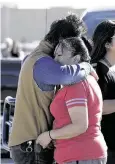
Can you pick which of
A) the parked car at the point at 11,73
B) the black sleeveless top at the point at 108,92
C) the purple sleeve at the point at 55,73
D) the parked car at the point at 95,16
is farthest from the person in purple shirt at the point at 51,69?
the parked car at the point at 95,16

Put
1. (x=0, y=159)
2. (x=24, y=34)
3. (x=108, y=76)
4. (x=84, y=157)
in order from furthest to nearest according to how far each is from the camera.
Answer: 1. (x=24, y=34)
2. (x=0, y=159)
3. (x=108, y=76)
4. (x=84, y=157)

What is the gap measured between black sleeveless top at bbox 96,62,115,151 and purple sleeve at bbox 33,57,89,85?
391mm

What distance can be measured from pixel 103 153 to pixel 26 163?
0.46 m

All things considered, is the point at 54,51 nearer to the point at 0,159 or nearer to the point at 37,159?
the point at 37,159

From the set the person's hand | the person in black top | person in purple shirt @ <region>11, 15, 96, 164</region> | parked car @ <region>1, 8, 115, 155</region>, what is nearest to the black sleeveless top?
the person in black top

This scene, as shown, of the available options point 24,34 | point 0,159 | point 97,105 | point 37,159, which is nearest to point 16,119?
point 37,159

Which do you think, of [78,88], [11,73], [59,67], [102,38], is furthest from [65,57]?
[11,73]

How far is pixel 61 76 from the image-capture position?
124 inches

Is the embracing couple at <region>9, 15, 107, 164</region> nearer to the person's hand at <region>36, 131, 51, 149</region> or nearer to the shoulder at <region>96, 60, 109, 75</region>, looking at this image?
the person's hand at <region>36, 131, 51, 149</region>

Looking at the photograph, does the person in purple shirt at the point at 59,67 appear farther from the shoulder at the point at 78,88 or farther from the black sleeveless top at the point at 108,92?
the black sleeveless top at the point at 108,92

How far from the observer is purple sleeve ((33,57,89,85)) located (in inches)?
124

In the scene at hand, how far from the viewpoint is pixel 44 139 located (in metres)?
3.22

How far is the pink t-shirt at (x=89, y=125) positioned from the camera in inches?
123

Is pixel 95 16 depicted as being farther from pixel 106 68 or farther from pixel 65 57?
pixel 65 57
